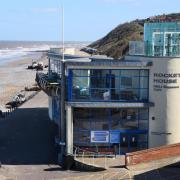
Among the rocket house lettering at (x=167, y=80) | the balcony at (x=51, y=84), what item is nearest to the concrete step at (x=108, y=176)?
the rocket house lettering at (x=167, y=80)

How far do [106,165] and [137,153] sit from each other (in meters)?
1.83

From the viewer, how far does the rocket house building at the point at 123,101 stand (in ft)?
104

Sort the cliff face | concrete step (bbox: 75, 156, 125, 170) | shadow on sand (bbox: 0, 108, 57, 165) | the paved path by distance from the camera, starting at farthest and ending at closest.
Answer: the cliff face, shadow on sand (bbox: 0, 108, 57, 165), concrete step (bbox: 75, 156, 125, 170), the paved path

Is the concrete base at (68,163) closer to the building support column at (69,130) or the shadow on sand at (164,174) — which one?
the building support column at (69,130)

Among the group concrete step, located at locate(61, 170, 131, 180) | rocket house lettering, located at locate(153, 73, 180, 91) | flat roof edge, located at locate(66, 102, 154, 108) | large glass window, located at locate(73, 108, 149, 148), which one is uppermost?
rocket house lettering, located at locate(153, 73, 180, 91)

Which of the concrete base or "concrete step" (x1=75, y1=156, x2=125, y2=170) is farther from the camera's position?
the concrete base

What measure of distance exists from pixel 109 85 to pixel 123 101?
124 cm

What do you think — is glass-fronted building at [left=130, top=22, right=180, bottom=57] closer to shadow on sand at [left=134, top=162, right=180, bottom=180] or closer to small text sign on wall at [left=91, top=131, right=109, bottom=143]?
small text sign on wall at [left=91, top=131, right=109, bottom=143]

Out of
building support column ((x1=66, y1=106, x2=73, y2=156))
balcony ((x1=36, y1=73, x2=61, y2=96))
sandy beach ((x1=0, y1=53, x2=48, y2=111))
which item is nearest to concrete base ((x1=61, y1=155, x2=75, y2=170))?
building support column ((x1=66, y1=106, x2=73, y2=156))

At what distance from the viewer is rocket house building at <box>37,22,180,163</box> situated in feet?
104

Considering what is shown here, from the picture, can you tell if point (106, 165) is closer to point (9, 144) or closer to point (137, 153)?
point (137, 153)

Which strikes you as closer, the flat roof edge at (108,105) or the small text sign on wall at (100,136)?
the flat roof edge at (108,105)

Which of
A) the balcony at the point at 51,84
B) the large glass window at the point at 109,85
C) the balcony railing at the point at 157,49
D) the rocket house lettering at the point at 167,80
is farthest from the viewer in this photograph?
the balcony at the point at 51,84

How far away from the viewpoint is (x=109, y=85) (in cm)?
3212
